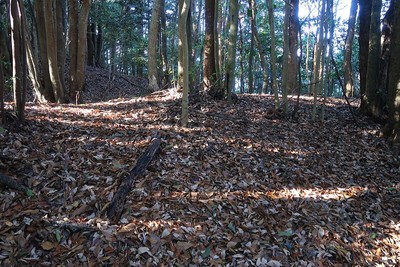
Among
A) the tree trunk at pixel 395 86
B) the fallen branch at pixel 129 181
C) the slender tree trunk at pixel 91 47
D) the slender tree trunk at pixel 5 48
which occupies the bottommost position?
the fallen branch at pixel 129 181

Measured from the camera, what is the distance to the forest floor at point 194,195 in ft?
11.7

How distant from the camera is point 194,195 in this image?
4.59 m

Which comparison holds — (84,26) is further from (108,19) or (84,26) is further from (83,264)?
(108,19)

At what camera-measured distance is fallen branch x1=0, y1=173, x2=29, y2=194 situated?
3.93m

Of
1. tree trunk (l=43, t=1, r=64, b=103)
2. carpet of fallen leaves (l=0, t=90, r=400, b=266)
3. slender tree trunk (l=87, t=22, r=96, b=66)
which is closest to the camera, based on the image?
carpet of fallen leaves (l=0, t=90, r=400, b=266)

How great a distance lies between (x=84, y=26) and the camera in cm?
925

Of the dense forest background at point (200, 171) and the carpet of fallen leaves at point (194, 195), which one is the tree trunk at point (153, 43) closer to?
the dense forest background at point (200, 171)

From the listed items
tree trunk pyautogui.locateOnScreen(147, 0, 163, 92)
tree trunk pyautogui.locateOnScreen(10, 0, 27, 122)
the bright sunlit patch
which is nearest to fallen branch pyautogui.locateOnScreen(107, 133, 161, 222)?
the bright sunlit patch

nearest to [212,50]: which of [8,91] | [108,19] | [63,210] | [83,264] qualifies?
[63,210]

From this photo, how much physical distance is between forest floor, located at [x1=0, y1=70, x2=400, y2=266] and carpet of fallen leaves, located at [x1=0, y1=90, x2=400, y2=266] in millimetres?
16

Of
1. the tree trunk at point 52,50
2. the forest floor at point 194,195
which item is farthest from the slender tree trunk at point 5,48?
the forest floor at point 194,195

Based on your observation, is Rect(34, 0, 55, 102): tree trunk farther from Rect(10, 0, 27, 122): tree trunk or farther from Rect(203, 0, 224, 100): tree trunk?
Rect(203, 0, 224, 100): tree trunk

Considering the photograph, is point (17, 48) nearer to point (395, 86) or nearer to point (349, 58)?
point (395, 86)

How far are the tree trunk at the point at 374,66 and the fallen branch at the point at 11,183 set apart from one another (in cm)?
826
